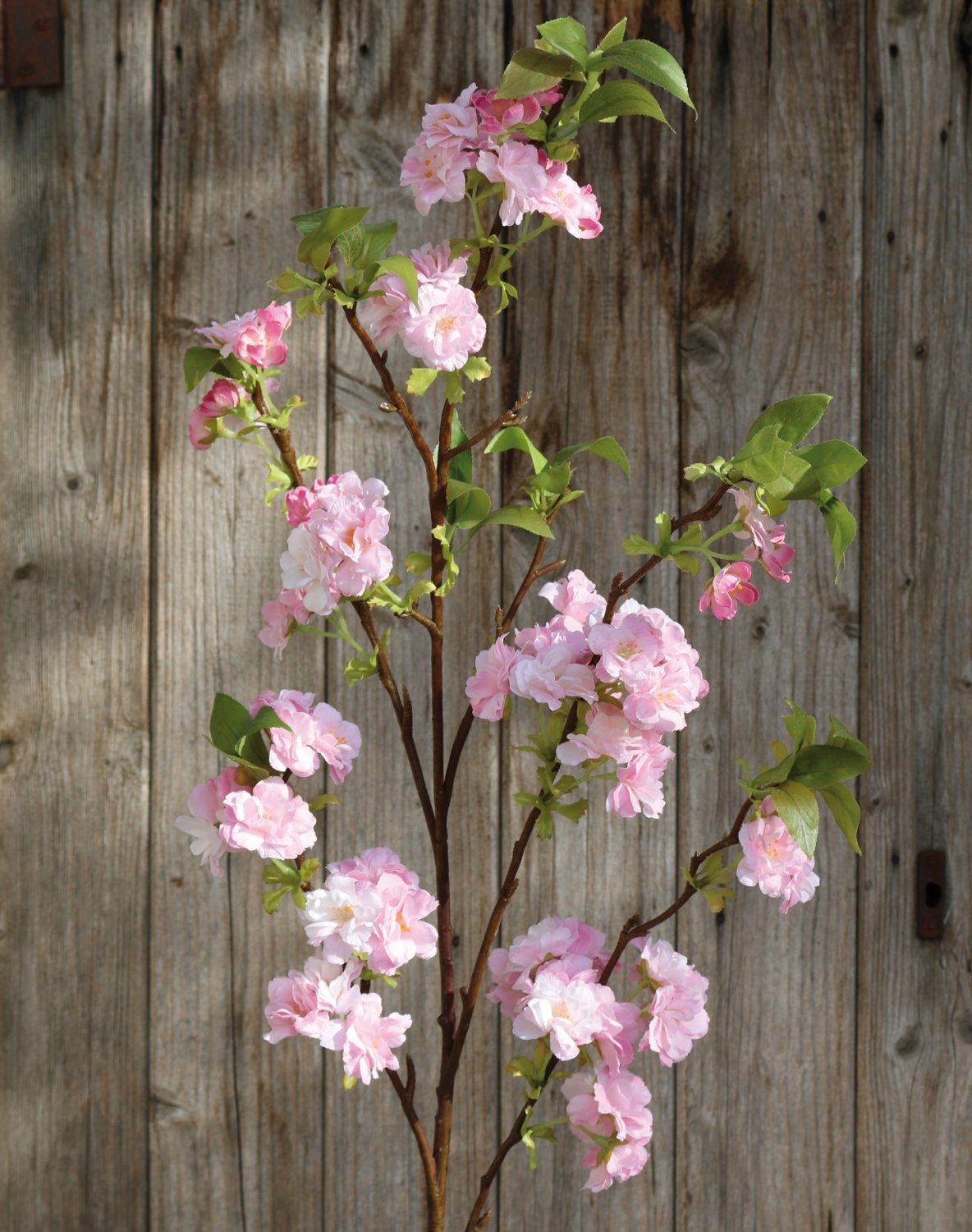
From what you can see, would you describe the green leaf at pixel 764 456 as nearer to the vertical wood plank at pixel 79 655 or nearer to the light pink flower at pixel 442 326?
the light pink flower at pixel 442 326

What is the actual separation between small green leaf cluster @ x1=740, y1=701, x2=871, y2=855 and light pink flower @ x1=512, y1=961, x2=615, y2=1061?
0.55ft

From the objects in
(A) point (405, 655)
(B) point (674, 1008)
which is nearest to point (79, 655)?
(A) point (405, 655)

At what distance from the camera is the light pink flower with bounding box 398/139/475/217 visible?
73cm

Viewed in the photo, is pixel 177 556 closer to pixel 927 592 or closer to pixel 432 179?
pixel 432 179

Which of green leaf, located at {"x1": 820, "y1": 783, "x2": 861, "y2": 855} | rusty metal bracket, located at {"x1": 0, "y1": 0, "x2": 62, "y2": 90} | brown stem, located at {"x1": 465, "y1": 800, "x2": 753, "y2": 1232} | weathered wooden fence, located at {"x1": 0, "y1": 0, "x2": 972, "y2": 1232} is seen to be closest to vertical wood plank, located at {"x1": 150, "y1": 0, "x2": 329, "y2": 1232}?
weathered wooden fence, located at {"x1": 0, "y1": 0, "x2": 972, "y2": 1232}

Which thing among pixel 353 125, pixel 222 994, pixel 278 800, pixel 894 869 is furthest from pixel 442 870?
pixel 353 125

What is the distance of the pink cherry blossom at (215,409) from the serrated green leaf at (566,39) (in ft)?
0.98

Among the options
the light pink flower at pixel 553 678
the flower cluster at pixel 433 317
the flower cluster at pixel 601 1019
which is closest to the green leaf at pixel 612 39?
the flower cluster at pixel 433 317

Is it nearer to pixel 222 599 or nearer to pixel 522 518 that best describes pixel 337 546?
pixel 522 518

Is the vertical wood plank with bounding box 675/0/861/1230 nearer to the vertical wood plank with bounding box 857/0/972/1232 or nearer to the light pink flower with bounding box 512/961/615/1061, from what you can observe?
the vertical wood plank with bounding box 857/0/972/1232

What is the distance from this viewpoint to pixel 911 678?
1194 millimetres

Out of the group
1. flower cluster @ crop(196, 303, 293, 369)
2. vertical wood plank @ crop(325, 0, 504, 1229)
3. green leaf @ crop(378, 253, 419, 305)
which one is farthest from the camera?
vertical wood plank @ crop(325, 0, 504, 1229)

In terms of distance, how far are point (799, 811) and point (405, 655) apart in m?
0.54

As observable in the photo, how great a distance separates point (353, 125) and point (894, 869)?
96 centimetres
